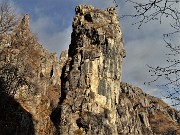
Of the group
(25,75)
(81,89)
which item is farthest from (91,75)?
(25,75)

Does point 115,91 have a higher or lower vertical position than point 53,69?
lower

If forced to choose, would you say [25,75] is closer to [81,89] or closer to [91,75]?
[81,89]

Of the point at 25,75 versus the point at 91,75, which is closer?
the point at 25,75

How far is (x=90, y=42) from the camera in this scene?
66.1 m

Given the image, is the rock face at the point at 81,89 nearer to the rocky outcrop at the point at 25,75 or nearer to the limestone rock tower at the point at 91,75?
the limestone rock tower at the point at 91,75

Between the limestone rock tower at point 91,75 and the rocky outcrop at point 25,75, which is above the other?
the limestone rock tower at point 91,75

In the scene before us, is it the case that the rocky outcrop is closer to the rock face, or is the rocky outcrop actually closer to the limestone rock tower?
the rock face

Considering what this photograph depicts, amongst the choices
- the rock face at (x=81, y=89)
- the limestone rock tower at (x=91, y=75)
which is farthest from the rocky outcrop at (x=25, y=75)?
the limestone rock tower at (x=91, y=75)

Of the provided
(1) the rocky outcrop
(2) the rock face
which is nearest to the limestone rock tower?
(2) the rock face

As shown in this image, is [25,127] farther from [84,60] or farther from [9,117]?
[84,60]

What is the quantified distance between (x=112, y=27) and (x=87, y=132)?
22.7 m

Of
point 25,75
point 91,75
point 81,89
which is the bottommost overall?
point 25,75

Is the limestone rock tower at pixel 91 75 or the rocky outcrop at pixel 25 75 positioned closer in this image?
the rocky outcrop at pixel 25 75

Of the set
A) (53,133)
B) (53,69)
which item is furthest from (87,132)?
(53,69)
